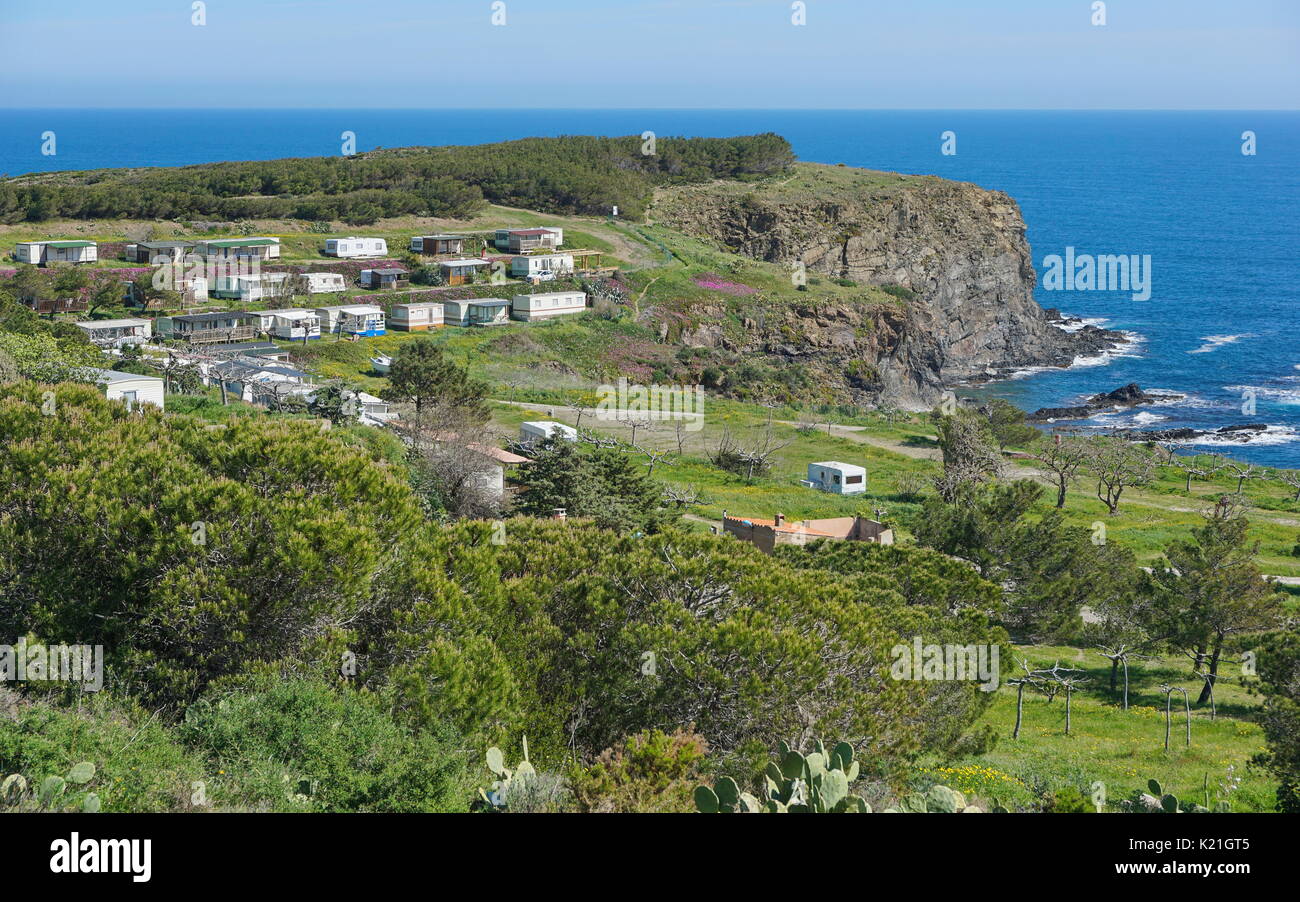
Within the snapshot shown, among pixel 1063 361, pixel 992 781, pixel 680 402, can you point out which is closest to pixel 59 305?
pixel 680 402

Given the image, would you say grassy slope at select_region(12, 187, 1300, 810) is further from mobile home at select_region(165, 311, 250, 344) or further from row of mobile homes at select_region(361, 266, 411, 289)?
row of mobile homes at select_region(361, 266, 411, 289)

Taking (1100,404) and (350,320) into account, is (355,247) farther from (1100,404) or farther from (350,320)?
(1100,404)

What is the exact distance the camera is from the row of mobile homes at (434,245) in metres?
83.9

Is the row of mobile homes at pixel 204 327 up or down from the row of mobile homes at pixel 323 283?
down

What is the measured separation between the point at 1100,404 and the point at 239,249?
2252 inches

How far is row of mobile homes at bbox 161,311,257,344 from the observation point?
189 ft

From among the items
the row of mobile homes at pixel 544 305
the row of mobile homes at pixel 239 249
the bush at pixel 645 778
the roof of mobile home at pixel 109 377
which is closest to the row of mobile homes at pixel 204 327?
the row of mobile homes at pixel 239 249

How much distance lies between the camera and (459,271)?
79.4 meters

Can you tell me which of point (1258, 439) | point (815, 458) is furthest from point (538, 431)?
point (1258, 439)

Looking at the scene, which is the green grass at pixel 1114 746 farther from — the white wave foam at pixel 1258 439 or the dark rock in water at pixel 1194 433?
the white wave foam at pixel 1258 439

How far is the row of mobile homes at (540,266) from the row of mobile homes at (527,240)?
9.85 ft

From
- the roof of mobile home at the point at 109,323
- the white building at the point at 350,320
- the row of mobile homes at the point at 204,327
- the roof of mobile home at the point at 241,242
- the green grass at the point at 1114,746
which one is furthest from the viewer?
the roof of mobile home at the point at 241,242

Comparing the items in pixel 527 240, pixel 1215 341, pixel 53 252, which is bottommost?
pixel 1215 341
